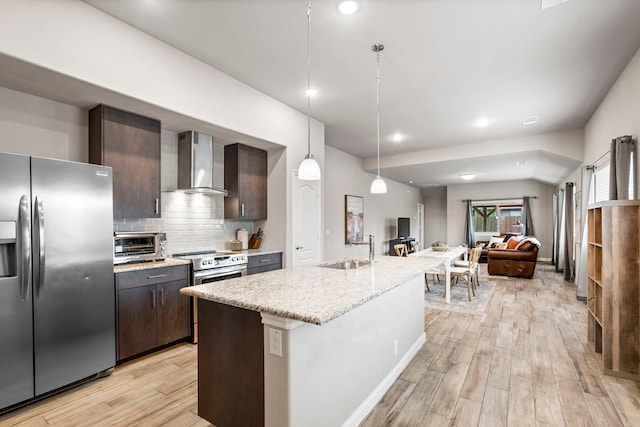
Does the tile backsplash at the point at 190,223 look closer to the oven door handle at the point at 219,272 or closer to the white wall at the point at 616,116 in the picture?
the oven door handle at the point at 219,272

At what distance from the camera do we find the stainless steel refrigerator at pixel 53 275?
7.04ft

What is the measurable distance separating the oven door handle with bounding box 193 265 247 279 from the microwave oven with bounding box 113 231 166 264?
1.39 feet

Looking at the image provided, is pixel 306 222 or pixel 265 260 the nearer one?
pixel 265 260

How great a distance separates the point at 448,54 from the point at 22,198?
378 cm

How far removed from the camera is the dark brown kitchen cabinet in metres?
4.22

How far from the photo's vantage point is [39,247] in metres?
2.24

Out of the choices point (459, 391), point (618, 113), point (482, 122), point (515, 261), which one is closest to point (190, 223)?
point (459, 391)

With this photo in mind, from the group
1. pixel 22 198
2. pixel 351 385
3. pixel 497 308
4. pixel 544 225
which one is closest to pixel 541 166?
pixel 544 225

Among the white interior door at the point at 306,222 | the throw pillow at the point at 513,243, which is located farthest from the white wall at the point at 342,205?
the throw pillow at the point at 513,243

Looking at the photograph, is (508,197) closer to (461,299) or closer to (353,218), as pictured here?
(353,218)

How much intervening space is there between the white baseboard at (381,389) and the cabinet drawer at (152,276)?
85.3 inches

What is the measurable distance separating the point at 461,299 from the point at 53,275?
5291 millimetres

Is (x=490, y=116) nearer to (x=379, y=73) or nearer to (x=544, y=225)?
(x=379, y=73)

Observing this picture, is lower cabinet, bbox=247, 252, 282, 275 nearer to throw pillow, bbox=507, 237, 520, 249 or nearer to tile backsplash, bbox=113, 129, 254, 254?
tile backsplash, bbox=113, 129, 254, 254
